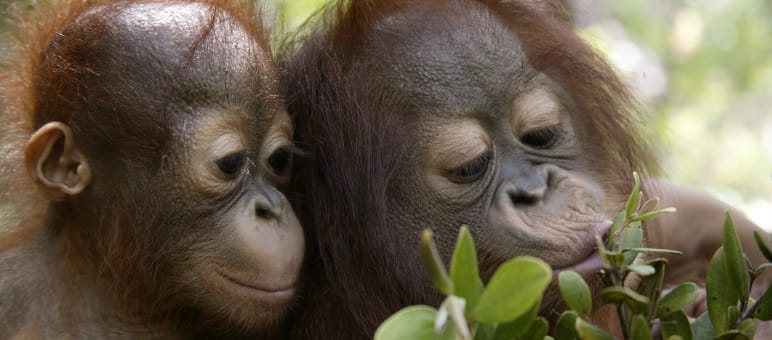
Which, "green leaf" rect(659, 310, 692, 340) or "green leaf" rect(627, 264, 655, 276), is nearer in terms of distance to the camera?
"green leaf" rect(627, 264, 655, 276)

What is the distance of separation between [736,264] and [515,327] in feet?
1.86

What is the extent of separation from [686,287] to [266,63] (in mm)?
1551

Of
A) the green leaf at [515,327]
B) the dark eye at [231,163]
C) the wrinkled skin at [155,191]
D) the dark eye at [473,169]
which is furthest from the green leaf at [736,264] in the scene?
the dark eye at [231,163]

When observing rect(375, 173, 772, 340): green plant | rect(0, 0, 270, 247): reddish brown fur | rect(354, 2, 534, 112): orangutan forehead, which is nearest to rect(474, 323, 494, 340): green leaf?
rect(375, 173, 772, 340): green plant

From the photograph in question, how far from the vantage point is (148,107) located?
2.84 m

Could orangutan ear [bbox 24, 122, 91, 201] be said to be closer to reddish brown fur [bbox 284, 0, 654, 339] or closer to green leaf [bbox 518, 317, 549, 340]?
reddish brown fur [bbox 284, 0, 654, 339]

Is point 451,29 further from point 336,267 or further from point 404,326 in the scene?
point 404,326

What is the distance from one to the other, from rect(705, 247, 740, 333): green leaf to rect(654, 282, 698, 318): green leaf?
8cm

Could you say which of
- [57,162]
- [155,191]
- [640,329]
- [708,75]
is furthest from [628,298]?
[708,75]

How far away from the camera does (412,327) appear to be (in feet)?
5.14

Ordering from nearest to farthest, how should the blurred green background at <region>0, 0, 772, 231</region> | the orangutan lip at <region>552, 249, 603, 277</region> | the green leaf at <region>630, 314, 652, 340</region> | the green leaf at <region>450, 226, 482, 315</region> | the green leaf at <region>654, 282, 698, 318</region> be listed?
the green leaf at <region>450, 226, 482, 315</region> < the green leaf at <region>630, 314, 652, 340</region> < the green leaf at <region>654, 282, 698, 318</region> < the orangutan lip at <region>552, 249, 603, 277</region> < the blurred green background at <region>0, 0, 772, 231</region>

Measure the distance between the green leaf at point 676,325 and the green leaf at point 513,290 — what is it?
70 centimetres

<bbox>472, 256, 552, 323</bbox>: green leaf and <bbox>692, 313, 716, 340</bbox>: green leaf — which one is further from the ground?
<bbox>692, 313, 716, 340</bbox>: green leaf

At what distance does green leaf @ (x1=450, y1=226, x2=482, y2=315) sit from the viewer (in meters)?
1.60
